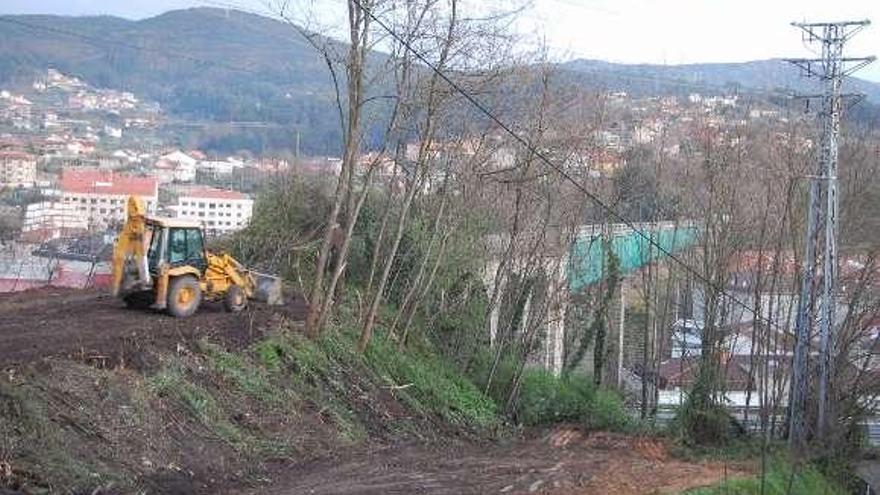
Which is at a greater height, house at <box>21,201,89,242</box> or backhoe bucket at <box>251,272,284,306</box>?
house at <box>21,201,89,242</box>

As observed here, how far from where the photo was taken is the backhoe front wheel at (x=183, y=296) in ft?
63.1

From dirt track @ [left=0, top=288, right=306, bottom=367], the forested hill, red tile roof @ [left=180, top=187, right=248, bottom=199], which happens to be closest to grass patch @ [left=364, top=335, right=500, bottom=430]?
dirt track @ [left=0, top=288, right=306, bottom=367]

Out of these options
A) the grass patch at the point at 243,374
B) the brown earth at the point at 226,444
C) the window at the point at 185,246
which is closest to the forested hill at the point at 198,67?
the window at the point at 185,246

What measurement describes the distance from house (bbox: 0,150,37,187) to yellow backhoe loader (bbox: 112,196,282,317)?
874cm

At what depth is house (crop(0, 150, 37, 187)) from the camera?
91.1ft

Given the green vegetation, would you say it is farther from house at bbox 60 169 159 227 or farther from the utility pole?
house at bbox 60 169 159 227

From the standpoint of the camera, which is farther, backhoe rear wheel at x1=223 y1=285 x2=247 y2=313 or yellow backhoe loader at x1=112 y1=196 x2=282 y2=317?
backhoe rear wheel at x1=223 y1=285 x2=247 y2=313

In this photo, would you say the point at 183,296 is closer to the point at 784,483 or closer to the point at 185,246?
the point at 185,246

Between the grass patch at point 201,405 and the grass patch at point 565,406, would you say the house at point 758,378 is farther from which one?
the grass patch at point 201,405

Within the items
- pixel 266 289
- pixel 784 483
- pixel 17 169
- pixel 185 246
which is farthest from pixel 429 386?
pixel 17 169

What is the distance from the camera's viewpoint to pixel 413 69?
2056 cm

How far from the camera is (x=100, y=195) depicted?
100 ft

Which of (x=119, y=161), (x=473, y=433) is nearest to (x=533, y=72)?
(x=473, y=433)

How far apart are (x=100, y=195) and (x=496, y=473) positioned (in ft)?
62.9
